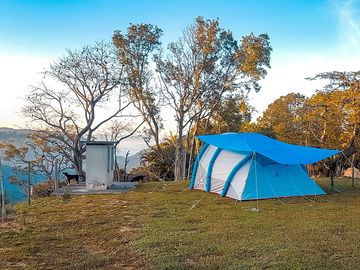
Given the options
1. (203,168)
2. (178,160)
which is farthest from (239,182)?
(178,160)

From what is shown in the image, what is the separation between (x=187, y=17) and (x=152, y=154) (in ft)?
28.5

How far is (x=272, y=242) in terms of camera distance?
5316mm

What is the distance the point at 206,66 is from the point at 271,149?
1150 centimetres

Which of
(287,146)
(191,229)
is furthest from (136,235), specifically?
(287,146)

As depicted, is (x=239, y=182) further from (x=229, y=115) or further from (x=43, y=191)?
(x=229, y=115)

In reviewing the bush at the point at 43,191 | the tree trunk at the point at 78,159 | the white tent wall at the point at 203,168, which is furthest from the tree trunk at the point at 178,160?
the white tent wall at the point at 203,168

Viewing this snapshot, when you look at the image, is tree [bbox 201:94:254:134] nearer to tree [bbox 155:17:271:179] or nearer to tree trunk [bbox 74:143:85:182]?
tree [bbox 155:17:271:179]

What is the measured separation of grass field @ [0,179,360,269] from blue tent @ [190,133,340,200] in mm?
618

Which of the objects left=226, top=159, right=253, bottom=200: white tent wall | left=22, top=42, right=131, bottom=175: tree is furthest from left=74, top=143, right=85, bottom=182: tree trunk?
left=226, top=159, right=253, bottom=200: white tent wall

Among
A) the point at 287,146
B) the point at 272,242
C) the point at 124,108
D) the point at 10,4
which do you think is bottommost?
the point at 272,242

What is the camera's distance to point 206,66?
67.5 ft

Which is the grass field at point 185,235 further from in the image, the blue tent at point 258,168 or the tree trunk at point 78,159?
the tree trunk at point 78,159

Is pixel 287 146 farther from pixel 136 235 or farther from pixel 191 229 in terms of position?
pixel 136 235

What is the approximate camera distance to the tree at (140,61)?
19875 mm
